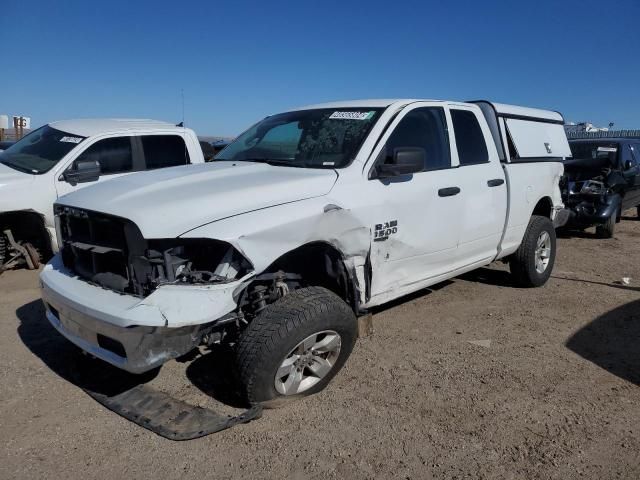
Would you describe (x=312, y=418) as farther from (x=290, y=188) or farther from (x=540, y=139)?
(x=540, y=139)

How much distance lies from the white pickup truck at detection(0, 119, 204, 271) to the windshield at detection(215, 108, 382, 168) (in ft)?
7.25

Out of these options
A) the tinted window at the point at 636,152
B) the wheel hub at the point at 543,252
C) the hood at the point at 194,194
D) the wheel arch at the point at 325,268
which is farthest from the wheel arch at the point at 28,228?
the tinted window at the point at 636,152

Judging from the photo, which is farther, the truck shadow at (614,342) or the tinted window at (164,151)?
the tinted window at (164,151)

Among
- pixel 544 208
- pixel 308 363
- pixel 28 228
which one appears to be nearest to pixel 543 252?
pixel 544 208

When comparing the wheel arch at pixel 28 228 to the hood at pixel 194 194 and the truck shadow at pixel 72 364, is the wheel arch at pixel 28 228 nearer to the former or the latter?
the truck shadow at pixel 72 364

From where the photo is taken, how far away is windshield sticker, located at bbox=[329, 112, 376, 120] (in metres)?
4.14

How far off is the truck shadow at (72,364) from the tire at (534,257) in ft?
12.7

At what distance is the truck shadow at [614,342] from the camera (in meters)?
3.92

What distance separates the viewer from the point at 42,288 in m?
3.51

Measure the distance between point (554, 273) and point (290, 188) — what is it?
15.3 feet

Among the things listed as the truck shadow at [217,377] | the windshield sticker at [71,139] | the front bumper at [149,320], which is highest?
the windshield sticker at [71,139]

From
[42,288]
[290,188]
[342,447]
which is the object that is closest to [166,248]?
[290,188]

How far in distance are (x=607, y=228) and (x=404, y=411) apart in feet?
24.5

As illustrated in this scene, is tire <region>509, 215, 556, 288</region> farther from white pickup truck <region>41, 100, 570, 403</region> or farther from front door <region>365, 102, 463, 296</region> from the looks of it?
front door <region>365, 102, 463, 296</region>
